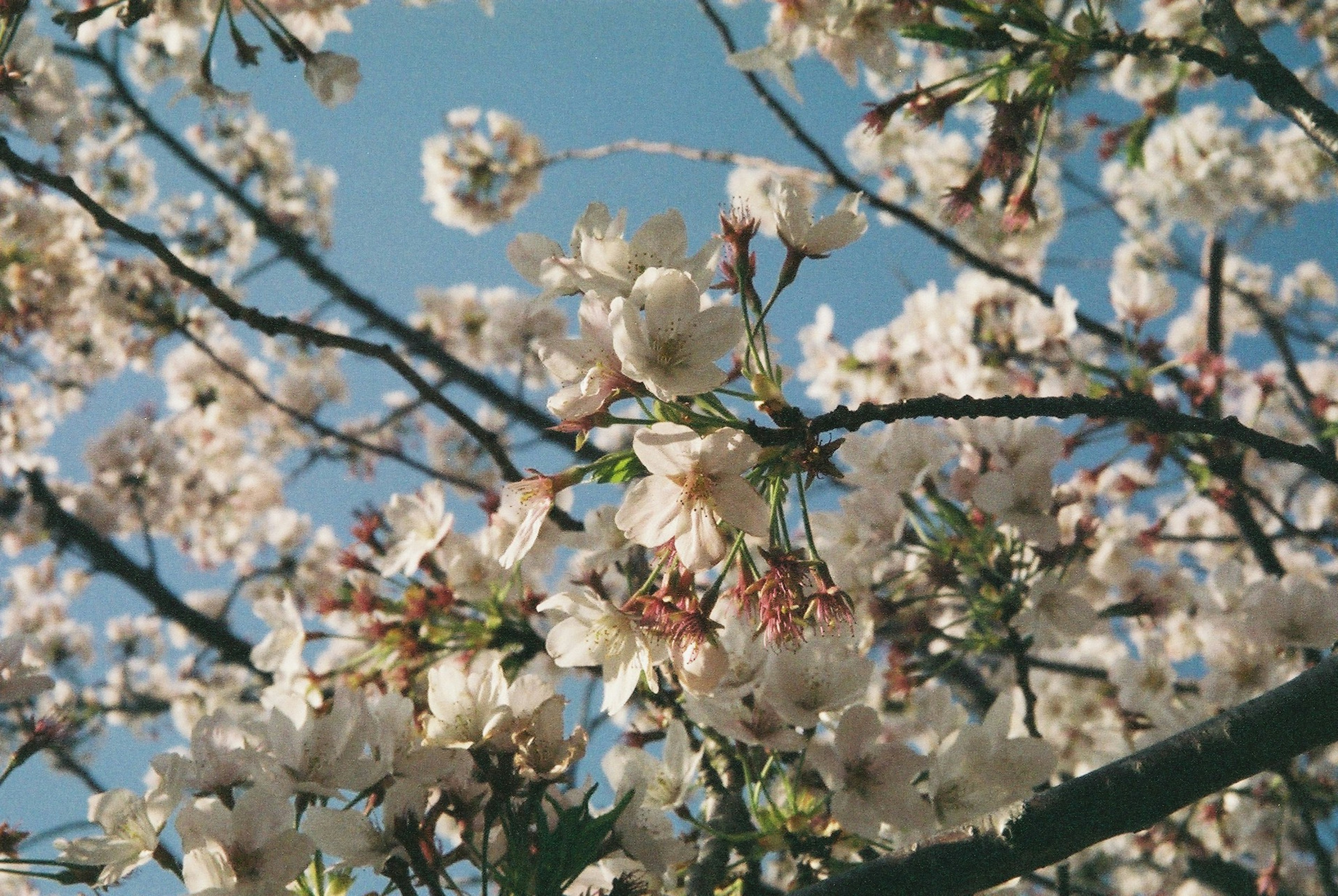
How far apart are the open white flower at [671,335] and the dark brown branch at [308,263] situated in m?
2.27

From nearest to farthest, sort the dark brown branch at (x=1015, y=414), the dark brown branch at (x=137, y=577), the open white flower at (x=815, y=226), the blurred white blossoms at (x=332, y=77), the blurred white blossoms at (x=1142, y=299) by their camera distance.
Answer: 1. the dark brown branch at (x=1015, y=414)
2. the open white flower at (x=815, y=226)
3. the blurred white blossoms at (x=332, y=77)
4. the blurred white blossoms at (x=1142, y=299)
5. the dark brown branch at (x=137, y=577)

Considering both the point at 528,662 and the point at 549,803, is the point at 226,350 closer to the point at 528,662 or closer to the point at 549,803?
the point at 528,662

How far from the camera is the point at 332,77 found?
292 cm

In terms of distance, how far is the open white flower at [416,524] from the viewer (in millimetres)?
2480

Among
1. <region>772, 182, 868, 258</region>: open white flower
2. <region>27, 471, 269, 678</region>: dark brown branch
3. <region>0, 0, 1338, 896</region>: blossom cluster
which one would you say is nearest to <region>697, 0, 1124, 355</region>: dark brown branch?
<region>0, 0, 1338, 896</region>: blossom cluster

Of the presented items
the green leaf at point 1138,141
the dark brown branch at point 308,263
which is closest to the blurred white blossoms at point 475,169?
the dark brown branch at point 308,263

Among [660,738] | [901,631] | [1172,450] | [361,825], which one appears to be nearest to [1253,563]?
[1172,450]

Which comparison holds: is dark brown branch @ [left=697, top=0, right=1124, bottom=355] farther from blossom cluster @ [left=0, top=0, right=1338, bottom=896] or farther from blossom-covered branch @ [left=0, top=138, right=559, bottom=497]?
blossom-covered branch @ [left=0, top=138, right=559, bottom=497]

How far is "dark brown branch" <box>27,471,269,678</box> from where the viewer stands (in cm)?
378

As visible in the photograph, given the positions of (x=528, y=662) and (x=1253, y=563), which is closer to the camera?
(x=528, y=662)

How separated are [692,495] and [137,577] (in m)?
3.77

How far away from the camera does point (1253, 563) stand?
5.49 metres

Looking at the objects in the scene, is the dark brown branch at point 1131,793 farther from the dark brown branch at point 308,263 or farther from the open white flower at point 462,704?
the dark brown branch at point 308,263

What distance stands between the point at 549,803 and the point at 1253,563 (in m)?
5.12
